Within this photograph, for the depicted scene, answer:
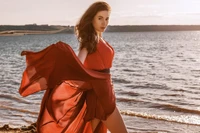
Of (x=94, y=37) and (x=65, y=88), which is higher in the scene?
(x=94, y=37)

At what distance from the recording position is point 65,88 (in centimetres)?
433

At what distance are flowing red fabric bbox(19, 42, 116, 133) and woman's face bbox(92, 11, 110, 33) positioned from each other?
200 millimetres

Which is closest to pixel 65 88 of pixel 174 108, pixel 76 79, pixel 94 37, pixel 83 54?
pixel 76 79

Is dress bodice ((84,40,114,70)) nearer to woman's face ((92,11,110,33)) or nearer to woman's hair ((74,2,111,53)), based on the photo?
woman's hair ((74,2,111,53))

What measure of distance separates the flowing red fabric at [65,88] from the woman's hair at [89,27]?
0.13 meters

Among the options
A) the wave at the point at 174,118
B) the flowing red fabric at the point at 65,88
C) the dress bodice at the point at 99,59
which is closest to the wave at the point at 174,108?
the wave at the point at 174,118

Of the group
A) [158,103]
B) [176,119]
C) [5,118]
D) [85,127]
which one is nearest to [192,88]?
[158,103]

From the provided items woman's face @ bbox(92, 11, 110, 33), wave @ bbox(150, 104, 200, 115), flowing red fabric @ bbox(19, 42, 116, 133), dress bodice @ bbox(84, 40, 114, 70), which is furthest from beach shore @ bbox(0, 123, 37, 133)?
wave @ bbox(150, 104, 200, 115)

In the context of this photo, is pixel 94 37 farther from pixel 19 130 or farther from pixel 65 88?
pixel 19 130

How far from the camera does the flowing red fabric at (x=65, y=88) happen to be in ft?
13.6

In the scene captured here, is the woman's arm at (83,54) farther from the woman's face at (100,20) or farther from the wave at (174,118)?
the wave at (174,118)

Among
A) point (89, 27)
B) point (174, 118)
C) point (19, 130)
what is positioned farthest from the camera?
point (174, 118)

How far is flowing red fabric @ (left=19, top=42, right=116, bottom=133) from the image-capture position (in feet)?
13.6

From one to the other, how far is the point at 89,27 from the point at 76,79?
0.58m
